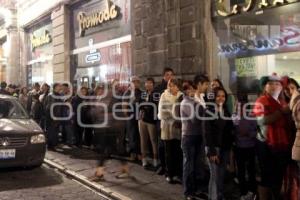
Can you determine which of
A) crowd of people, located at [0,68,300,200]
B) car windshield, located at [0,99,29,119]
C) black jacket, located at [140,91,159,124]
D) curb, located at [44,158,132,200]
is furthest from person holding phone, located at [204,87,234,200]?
car windshield, located at [0,99,29,119]

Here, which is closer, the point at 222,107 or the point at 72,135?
the point at 222,107

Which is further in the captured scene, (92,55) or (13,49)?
(13,49)

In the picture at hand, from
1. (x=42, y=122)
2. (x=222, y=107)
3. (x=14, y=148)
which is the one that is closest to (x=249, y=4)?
(x=222, y=107)

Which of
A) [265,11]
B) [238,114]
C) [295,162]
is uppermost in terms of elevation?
[265,11]

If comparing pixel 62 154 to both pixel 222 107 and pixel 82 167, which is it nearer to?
pixel 82 167

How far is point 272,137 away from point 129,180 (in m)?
3.29

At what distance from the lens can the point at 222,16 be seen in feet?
30.7

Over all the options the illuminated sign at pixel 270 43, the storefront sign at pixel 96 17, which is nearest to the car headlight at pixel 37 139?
the illuminated sign at pixel 270 43

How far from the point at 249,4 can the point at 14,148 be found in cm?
486

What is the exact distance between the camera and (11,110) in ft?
32.3

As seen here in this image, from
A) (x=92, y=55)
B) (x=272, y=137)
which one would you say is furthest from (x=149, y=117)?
(x=92, y=55)

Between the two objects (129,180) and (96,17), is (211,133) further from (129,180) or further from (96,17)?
(96,17)

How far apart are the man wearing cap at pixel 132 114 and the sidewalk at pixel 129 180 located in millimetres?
373

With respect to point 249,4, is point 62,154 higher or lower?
lower
